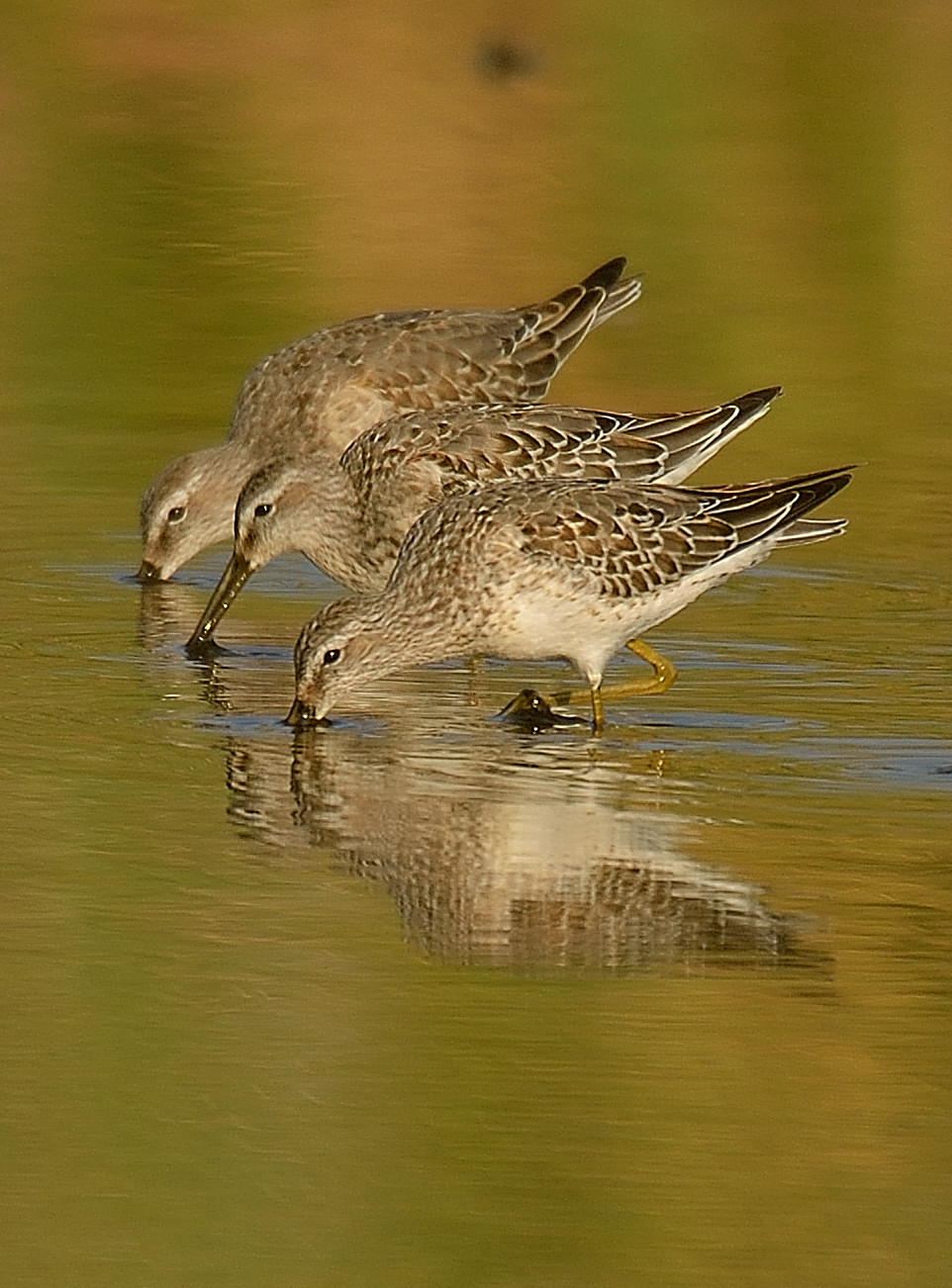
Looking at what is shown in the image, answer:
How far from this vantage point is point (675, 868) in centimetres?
919

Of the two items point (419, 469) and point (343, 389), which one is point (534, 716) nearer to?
point (419, 469)

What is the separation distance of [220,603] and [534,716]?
86.4 inches

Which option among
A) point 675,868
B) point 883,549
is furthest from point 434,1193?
point 883,549

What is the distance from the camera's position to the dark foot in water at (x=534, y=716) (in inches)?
448

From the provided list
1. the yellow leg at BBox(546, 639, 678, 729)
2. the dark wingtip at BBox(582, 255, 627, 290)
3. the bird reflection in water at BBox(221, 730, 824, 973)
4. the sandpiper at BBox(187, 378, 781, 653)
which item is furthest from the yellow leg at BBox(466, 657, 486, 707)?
the dark wingtip at BBox(582, 255, 627, 290)

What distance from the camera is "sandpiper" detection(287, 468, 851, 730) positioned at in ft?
36.7

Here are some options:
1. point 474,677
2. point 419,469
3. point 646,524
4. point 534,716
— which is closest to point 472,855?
point 534,716

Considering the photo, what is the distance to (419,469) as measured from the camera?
42.3 feet

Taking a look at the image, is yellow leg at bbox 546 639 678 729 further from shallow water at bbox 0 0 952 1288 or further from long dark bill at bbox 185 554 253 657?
long dark bill at bbox 185 554 253 657

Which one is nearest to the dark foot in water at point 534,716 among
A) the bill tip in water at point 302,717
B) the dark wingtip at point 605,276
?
the bill tip in water at point 302,717

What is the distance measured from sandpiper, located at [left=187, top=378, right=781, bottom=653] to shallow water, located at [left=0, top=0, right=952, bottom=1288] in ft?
1.46

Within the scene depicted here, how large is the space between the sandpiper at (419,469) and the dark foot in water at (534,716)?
1383mm

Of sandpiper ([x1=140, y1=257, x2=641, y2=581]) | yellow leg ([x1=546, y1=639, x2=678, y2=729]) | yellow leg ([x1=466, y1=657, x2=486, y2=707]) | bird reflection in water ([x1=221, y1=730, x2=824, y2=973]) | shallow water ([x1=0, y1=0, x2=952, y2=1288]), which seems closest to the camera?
shallow water ([x1=0, y1=0, x2=952, y2=1288])

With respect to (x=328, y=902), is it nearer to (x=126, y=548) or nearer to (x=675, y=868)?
(x=675, y=868)
